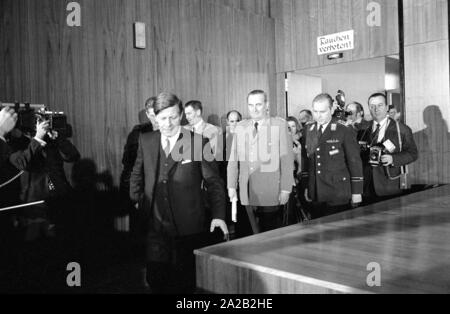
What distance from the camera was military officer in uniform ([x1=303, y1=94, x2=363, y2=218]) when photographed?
307 centimetres

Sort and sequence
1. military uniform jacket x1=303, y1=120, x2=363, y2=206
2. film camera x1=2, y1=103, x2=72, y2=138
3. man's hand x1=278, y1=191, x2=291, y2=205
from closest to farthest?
film camera x1=2, y1=103, x2=72, y2=138 < man's hand x1=278, y1=191, x2=291, y2=205 < military uniform jacket x1=303, y1=120, x2=363, y2=206

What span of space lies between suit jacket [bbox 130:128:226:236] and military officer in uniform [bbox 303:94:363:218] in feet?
3.65

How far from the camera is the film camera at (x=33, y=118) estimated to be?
8.53 feet

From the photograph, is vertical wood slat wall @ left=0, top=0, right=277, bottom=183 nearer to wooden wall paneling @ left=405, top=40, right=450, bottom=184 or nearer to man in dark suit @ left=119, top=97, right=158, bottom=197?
man in dark suit @ left=119, top=97, right=158, bottom=197

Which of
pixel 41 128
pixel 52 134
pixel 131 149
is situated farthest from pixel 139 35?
pixel 41 128

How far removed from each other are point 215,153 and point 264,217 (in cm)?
142

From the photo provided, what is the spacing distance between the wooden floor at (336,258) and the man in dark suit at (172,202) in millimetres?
596

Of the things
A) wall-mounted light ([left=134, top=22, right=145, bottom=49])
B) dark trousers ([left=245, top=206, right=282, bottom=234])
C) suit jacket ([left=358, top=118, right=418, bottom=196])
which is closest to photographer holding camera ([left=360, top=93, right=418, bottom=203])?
suit jacket ([left=358, top=118, right=418, bottom=196])

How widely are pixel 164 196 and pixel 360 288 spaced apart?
1308 mm

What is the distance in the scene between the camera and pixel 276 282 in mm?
1298

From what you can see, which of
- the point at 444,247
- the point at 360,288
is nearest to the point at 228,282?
the point at 360,288

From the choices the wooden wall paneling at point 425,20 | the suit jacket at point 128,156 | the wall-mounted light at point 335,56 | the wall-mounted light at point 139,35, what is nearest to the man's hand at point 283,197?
the suit jacket at point 128,156

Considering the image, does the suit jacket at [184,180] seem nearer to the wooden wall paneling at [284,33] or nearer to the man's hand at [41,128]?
the man's hand at [41,128]

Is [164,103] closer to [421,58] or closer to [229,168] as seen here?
[229,168]
